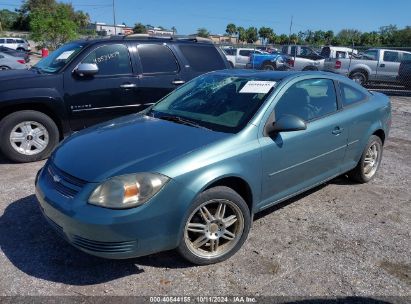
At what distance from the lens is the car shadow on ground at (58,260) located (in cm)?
308

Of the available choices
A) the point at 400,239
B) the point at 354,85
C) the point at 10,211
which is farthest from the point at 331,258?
the point at 10,211

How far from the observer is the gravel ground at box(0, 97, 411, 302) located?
2.96 m

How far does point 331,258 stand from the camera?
11.2 ft

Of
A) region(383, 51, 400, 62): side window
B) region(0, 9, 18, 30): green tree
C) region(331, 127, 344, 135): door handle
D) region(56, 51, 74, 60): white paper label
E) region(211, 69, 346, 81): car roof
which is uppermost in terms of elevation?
region(0, 9, 18, 30): green tree

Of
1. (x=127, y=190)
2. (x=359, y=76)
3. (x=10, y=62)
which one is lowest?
(x=359, y=76)

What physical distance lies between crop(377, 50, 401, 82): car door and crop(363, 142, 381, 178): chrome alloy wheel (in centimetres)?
1370

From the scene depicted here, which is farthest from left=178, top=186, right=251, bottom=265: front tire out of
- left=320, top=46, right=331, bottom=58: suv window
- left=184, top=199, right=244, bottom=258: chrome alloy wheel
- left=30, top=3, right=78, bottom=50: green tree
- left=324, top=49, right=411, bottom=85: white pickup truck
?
left=30, top=3, right=78, bottom=50: green tree

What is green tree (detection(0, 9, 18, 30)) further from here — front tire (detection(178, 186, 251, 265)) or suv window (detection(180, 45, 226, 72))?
front tire (detection(178, 186, 251, 265))

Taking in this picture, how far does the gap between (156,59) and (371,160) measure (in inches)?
142

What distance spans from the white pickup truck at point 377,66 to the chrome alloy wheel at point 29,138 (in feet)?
48.0

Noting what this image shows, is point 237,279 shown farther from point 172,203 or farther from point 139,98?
point 139,98

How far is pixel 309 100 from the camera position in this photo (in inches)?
163

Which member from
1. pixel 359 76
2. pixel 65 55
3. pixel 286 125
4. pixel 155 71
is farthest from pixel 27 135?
pixel 359 76

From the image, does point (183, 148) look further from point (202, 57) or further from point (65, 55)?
point (202, 57)
